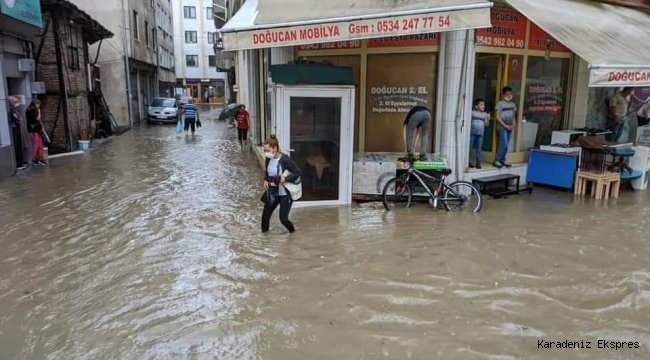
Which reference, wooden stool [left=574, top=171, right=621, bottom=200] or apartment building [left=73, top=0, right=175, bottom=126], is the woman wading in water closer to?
wooden stool [left=574, top=171, right=621, bottom=200]

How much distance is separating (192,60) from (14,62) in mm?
48221

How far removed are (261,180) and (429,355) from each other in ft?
24.1

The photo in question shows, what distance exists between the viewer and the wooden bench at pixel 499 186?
28.1 feet

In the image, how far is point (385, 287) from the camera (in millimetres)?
4793

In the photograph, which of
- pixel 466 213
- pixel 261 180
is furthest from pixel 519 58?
pixel 261 180

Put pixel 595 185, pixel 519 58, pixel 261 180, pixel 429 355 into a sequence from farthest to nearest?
pixel 261 180
pixel 519 58
pixel 595 185
pixel 429 355

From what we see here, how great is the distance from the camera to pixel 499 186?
8.86 meters

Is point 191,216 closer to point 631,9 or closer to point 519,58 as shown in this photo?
point 519,58

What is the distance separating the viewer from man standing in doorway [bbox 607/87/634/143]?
10.6 meters

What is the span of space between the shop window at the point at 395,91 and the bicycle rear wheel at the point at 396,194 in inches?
59.3

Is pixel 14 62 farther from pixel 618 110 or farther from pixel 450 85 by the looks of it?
pixel 618 110

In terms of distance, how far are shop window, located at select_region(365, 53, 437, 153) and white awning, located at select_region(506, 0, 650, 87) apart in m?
2.03

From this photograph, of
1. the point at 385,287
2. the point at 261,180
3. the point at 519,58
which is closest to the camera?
the point at 385,287

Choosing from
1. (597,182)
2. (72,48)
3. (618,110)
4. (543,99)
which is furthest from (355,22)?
(72,48)
